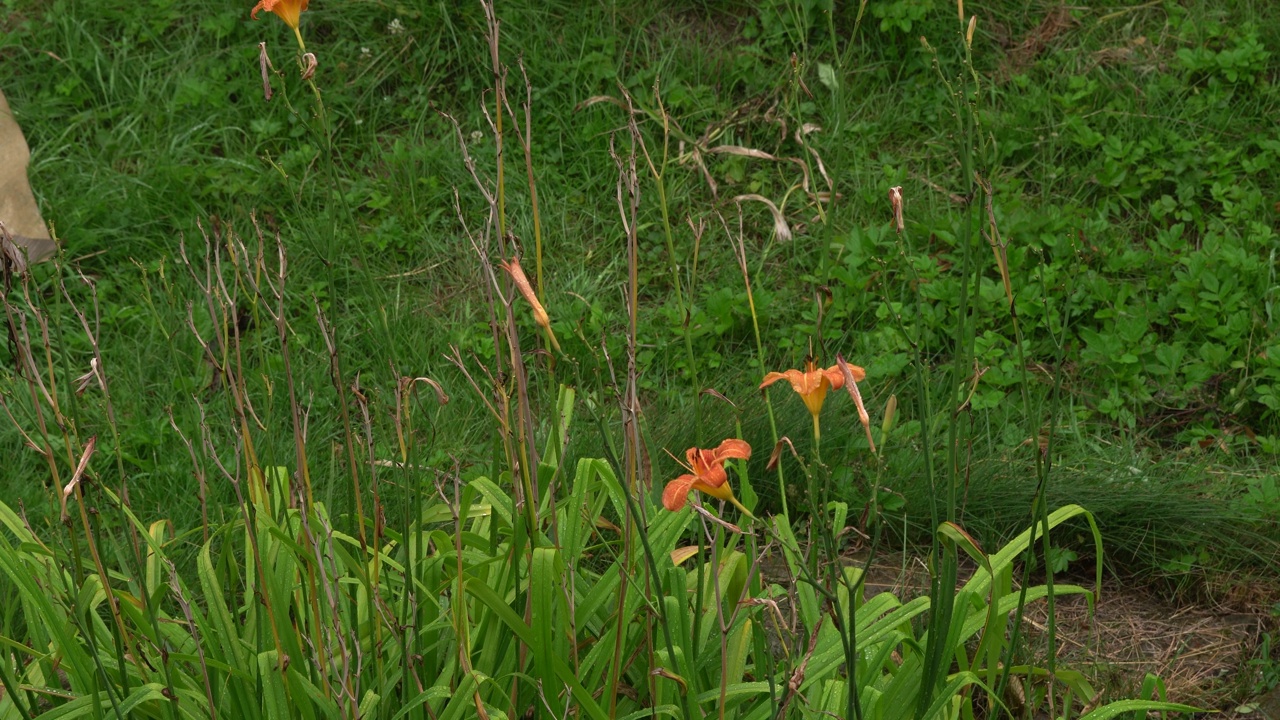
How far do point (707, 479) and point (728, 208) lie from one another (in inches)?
109

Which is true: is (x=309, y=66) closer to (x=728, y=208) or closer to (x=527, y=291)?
(x=527, y=291)

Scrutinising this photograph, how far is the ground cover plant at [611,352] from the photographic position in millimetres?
1786

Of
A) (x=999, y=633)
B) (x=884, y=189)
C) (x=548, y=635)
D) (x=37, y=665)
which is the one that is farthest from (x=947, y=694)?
(x=884, y=189)

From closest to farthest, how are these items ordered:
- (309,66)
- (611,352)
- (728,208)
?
(309,66) → (611,352) → (728,208)

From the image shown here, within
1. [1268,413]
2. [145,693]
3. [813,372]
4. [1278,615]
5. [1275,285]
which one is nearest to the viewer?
[813,372]

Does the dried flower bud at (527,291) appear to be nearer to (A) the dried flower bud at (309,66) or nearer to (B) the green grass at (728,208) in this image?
(A) the dried flower bud at (309,66)

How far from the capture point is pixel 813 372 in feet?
4.36

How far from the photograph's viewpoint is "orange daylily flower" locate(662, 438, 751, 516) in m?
1.27

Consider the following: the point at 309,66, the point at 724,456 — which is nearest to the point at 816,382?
the point at 724,456

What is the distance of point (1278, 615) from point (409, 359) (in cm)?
221

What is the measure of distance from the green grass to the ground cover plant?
2 centimetres

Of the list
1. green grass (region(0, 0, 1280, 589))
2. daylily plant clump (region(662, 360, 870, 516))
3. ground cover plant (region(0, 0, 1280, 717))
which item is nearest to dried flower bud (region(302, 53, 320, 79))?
ground cover plant (region(0, 0, 1280, 717))

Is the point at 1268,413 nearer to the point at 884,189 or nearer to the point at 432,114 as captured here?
the point at 884,189

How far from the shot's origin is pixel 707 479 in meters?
1.29
